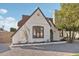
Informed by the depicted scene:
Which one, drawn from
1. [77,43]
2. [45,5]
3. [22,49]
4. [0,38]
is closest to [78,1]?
[45,5]

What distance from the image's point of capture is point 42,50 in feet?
36.0

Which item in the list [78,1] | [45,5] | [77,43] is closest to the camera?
[78,1]

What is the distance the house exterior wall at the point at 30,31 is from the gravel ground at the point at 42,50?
1114 millimetres

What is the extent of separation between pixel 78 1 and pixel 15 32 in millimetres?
3685

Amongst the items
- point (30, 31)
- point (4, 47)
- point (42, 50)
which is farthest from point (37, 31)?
point (4, 47)

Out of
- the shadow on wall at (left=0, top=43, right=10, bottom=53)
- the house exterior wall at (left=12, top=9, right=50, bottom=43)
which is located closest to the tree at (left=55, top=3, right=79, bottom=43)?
the house exterior wall at (left=12, top=9, right=50, bottom=43)

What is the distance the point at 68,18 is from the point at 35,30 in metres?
2.05

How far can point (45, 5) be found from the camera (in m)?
10.9

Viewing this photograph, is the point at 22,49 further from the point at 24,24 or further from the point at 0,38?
the point at 24,24

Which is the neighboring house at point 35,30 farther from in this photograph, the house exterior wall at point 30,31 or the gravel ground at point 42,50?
the gravel ground at point 42,50

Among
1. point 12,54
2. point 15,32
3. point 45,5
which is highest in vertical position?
point 45,5

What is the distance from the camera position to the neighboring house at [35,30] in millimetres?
12562

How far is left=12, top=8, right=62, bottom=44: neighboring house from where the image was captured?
12.6 meters

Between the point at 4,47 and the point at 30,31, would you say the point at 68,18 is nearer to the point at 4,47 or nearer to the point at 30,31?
the point at 30,31
